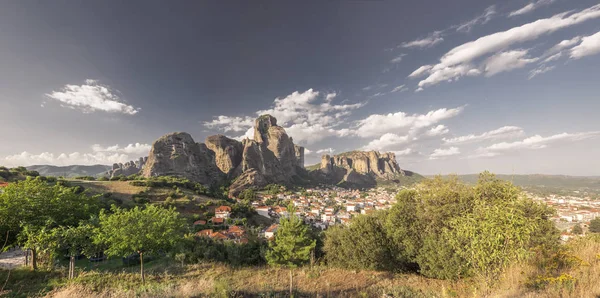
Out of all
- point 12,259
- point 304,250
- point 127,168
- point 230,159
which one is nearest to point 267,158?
point 230,159

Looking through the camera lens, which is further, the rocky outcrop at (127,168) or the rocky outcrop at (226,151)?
the rocky outcrop at (127,168)

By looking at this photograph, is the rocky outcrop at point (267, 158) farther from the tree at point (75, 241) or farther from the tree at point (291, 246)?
the tree at point (291, 246)

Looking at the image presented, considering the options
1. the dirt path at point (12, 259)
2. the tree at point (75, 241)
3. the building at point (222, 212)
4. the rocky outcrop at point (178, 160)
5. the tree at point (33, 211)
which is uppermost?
the rocky outcrop at point (178, 160)

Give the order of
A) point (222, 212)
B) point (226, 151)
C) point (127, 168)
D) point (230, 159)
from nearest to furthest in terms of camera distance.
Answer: point (222, 212) < point (230, 159) < point (226, 151) < point (127, 168)

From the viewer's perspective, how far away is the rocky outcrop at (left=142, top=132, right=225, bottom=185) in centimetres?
8938

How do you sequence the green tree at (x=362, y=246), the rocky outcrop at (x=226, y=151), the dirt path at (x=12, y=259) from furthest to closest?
the rocky outcrop at (x=226, y=151)
the dirt path at (x=12, y=259)
the green tree at (x=362, y=246)

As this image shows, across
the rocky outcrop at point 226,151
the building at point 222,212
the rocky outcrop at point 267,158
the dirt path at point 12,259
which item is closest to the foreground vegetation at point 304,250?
the dirt path at point 12,259

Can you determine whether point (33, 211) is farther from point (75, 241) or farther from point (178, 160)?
point (178, 160)

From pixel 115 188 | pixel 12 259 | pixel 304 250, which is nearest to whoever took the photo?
pixel 304 250

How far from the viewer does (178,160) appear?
9306cm

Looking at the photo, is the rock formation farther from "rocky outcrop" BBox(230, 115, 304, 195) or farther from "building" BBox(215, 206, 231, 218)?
"building" BBox(215, 206, 231, 218)

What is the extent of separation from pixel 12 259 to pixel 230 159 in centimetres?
10829

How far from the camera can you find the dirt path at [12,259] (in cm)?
1477

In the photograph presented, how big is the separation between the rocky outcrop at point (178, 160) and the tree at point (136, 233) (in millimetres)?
89096
